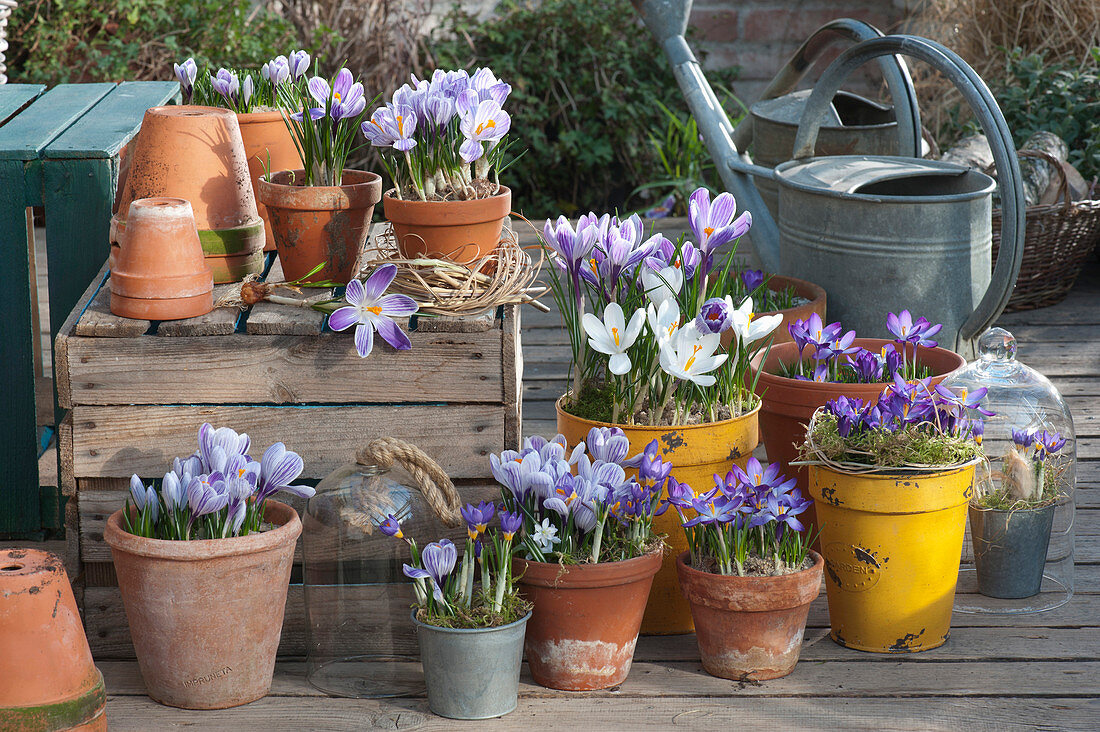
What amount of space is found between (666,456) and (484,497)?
0.99ft

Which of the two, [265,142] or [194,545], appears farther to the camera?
[265,142]

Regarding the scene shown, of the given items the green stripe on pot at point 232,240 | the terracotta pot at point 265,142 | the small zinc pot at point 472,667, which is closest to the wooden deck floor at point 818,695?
the small zinc pot at point 472,667

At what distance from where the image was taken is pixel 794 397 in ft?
7.04

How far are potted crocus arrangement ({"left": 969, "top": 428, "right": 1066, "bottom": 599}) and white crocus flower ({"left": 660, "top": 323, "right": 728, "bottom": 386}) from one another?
63 centimetres

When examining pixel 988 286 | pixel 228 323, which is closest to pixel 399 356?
pixel 228 323

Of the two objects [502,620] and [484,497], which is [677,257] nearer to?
Result: [484,497]

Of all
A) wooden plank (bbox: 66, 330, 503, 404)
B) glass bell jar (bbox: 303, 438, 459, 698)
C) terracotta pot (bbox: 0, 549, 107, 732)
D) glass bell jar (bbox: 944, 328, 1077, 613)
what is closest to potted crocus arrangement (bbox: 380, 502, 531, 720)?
glass bell jar (bbox: 303, 438, 459, 698)

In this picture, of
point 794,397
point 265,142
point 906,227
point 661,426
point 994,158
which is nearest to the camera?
point 661,426

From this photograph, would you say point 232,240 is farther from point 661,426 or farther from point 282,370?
point 661,426

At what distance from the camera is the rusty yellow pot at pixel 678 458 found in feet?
6.21

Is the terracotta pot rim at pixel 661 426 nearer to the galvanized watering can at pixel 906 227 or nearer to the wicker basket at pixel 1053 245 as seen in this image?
the galvanized watering can at pixel 906 227

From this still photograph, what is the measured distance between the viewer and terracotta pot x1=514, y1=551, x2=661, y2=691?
68.1 inches

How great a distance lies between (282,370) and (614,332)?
A: 0.52 m

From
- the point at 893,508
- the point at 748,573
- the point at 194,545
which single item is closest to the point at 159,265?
the point at 194,545
